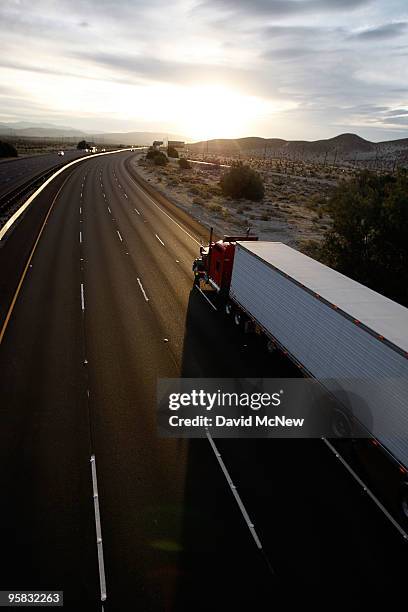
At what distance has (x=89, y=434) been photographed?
12.4 m

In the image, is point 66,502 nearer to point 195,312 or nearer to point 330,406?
point 330,406

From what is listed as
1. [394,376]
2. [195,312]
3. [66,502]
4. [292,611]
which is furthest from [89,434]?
[195,312]

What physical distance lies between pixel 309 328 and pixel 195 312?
8837 millimetres

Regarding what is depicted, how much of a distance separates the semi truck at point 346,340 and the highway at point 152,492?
161 centimetres

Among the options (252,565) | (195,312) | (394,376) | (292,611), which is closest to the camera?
(292,611)

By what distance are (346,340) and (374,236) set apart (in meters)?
12.2

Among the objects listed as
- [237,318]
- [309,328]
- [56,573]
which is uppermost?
[309,328]

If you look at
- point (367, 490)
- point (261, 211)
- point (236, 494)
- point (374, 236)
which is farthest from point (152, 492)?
point (261, 211)

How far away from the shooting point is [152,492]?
1056 cm

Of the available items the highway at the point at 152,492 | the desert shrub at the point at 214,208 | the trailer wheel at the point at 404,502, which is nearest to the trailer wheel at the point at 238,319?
the highway at the point at 152,492

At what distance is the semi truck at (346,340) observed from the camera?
9984 mm

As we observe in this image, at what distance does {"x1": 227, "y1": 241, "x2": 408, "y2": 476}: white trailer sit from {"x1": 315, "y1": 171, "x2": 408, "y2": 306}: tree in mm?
6205

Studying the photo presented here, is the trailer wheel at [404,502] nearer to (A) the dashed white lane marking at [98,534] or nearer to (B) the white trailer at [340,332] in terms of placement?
(B) the white trailer at [340,332]

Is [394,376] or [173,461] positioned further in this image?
[173,461]
